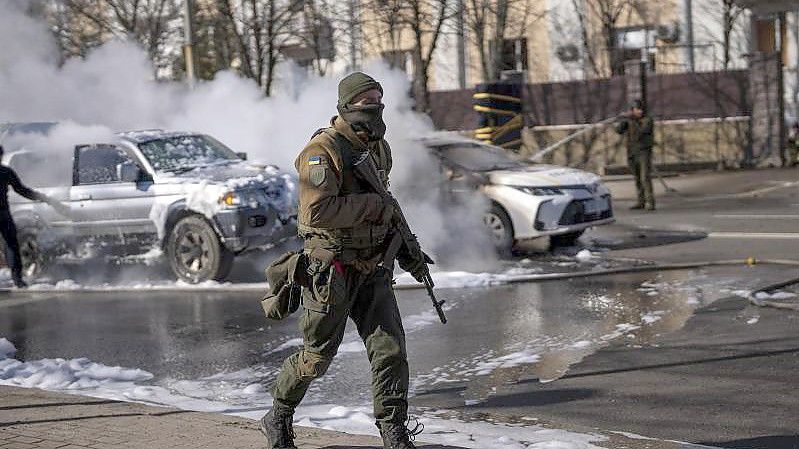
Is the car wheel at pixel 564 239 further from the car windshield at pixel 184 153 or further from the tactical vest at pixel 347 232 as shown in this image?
the tactical vest at pixel 347 232

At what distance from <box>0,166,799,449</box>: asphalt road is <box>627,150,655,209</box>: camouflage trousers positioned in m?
4.08

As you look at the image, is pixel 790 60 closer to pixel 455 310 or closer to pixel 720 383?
pixel 455 310

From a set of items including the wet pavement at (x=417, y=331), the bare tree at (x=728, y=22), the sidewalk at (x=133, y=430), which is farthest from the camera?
the bare tree at (x=728, y=22)

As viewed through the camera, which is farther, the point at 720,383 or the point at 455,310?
the point at 455,310

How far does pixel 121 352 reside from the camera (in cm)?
941

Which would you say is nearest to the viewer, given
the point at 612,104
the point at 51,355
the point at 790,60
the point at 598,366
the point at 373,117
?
the point at 373,117

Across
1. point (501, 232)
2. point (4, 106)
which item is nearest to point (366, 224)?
point (501, 232)

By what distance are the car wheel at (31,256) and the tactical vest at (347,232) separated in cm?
909

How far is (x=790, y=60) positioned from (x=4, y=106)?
20.6 m

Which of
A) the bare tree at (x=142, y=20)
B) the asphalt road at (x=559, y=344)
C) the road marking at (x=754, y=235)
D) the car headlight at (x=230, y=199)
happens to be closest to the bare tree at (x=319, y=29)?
the bare tree at (x=142, y=20)

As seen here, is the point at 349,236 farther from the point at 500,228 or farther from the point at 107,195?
the point at 107,195

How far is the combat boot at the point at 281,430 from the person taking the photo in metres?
5.79

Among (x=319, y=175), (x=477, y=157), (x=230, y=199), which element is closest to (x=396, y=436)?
(x=319, y=175)

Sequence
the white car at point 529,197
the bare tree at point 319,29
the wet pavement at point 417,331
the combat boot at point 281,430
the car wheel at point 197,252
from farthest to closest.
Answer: the bare tree at point 319,29 < the white car at point 529,197 < the car wheel at point 197,252 < the wet pavement at point 417,331 < the combat boot at point 281,430
